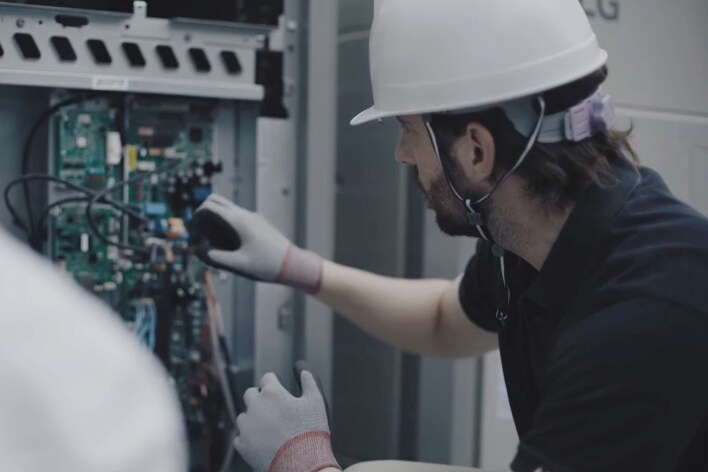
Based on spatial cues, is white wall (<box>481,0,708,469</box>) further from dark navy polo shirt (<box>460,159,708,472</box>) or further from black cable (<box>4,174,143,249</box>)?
black cable (<box>4,174,143,249</box>)

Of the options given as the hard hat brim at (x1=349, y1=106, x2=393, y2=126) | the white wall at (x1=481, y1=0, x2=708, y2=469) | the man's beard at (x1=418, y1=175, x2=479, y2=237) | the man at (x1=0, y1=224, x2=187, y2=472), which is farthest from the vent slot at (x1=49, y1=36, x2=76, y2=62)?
the man at (x1=0, y1=224, x2=187, y2=472)

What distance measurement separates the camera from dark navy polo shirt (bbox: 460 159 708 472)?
1.20 meters

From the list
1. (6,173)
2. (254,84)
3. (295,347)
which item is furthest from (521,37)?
(6,173)

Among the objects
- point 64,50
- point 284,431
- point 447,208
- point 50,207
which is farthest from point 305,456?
point 64,50

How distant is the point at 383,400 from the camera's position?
6.87 feet

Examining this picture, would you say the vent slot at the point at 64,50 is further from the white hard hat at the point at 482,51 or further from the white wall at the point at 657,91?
the white wall at the point at 657,91

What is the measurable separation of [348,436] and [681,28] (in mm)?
1181

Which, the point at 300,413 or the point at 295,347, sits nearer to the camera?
the point at 300,413

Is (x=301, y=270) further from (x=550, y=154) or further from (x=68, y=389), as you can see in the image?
(x=68, y=389)

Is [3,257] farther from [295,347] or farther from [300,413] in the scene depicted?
[295,347]

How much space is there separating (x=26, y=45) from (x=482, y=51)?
76cm

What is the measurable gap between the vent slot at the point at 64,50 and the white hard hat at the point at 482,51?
22.4 inches

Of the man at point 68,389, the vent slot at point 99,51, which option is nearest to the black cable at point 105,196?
the vent slot at point 99,51

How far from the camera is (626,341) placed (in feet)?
3.93
